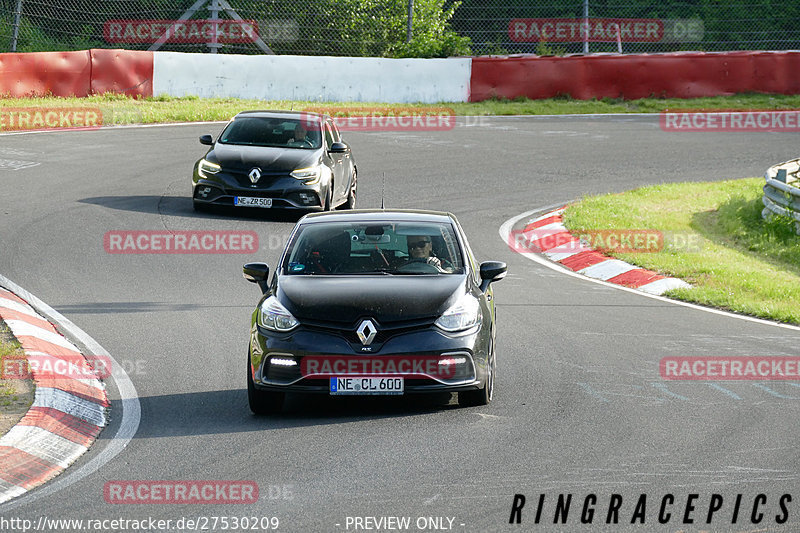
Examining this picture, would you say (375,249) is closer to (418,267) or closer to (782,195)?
(418,267)

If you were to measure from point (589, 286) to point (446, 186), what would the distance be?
6826 mm

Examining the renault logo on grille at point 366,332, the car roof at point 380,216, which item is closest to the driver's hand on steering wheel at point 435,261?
the car roof at point 380,216

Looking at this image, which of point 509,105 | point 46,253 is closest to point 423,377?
point 46,253

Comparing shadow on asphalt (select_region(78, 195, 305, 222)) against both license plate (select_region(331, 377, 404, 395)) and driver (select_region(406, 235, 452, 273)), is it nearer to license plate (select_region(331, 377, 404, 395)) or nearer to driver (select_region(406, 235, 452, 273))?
driver (select_region(406, 235, 452, 273))

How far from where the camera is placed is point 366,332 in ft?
26.9

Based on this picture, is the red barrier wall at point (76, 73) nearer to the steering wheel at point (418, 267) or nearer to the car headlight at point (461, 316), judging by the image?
the steering wheel at point (418, 267)

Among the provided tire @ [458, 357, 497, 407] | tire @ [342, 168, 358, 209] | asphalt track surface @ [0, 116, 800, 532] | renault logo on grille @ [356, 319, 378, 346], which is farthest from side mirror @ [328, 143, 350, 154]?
renault logo on grille @ [356, 319, 378, 346]

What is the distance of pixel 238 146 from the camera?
59.1 ft

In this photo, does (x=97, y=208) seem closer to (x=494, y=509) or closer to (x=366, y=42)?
(x=494, y=509)

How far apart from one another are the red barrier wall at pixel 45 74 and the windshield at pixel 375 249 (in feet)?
60.6

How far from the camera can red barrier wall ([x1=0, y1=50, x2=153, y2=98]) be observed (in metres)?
26.2

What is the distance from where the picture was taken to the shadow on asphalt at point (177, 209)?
17.7m

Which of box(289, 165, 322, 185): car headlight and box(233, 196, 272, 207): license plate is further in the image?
box(289, 165, 322, 185): car headlight

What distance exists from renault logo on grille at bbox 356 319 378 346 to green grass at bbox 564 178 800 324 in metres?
6.08
